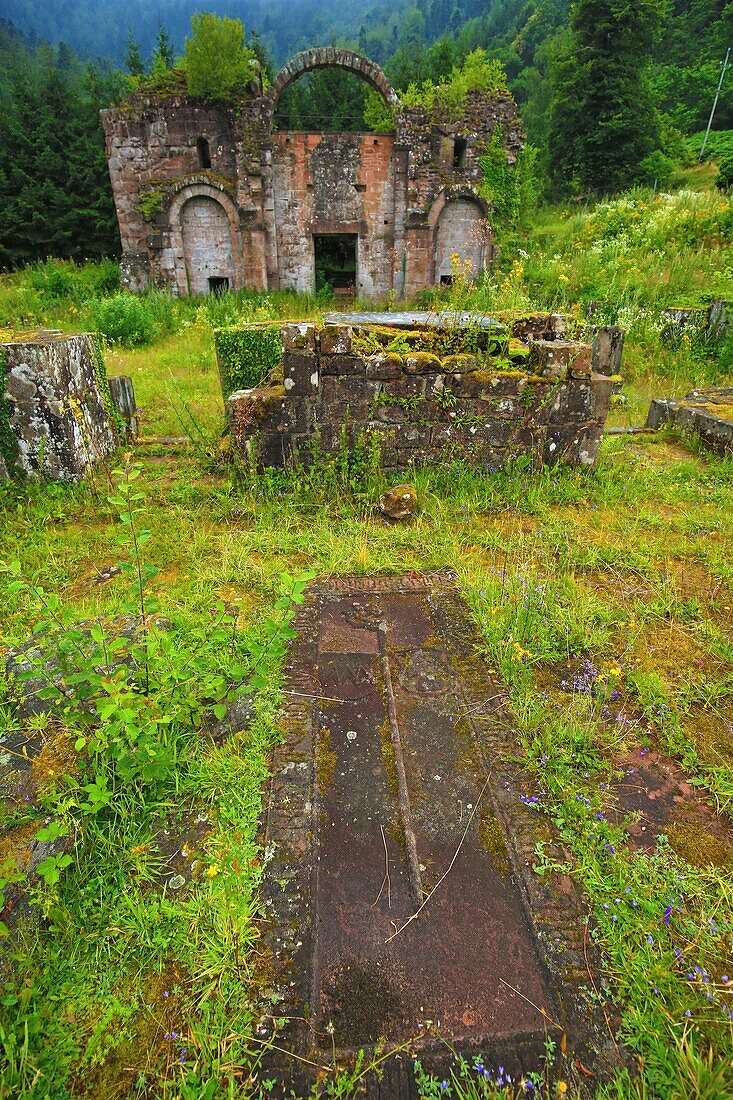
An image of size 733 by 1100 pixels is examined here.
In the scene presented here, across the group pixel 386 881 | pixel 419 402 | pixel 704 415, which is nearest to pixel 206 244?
pixel 419 402

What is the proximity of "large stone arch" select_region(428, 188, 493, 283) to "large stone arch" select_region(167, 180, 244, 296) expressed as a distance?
5.13 m

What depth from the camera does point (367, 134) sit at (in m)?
14.1

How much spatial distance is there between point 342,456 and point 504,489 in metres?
1.43

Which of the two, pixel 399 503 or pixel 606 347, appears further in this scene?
pixel 606 347

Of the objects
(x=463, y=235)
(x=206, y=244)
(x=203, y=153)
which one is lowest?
(x=206, y=244)

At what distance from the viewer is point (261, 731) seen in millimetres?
2467

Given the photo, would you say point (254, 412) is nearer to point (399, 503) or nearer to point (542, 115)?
point (399, 503)

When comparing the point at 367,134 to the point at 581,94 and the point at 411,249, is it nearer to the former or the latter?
the point at 411,249

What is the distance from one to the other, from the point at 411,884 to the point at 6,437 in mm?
4599

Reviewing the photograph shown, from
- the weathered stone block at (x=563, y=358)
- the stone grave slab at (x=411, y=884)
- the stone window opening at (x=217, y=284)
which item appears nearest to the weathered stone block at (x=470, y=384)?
the weathered stone block at (x=563, y=358)

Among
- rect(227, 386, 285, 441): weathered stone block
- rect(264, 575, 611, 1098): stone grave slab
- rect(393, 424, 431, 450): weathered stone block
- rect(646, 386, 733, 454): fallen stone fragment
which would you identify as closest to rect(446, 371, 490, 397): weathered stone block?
rect(393, 424, 431, 450): weathered stone block

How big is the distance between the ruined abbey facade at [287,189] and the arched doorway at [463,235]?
26mm

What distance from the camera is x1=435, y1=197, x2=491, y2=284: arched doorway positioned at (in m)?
14.4

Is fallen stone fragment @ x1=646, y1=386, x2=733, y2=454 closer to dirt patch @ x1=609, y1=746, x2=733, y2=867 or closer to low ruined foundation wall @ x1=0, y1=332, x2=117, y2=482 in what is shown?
dirt patch @ x1=609, y1=746, x2=733, y2=867
